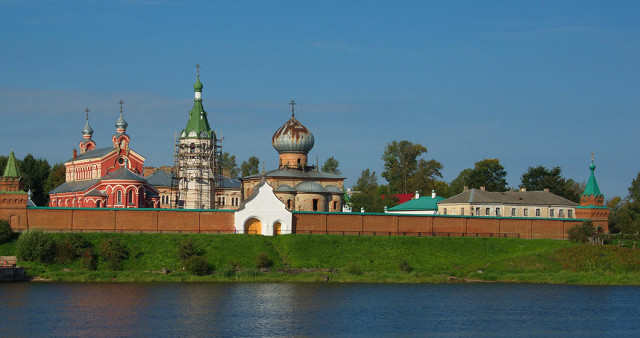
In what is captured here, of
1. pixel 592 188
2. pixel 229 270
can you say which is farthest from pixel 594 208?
pixel 229 270

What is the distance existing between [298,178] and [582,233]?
16.2 metres

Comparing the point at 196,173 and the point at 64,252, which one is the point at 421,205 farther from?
the point at 64,252

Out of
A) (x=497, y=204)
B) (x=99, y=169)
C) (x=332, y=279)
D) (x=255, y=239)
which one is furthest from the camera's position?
(x=99, y=169)

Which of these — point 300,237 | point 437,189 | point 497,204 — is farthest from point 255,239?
point 437,189

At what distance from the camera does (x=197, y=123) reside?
66.3 meters

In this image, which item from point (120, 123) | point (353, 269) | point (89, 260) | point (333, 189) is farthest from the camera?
point (120, 123)

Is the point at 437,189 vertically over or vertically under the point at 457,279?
over

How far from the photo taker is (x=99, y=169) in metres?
68.6

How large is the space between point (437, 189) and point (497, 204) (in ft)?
62.3

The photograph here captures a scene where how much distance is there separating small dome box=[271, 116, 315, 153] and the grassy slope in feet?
37.9

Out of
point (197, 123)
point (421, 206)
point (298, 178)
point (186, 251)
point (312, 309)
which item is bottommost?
point (312, 309)

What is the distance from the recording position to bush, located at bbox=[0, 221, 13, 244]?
4384 cm

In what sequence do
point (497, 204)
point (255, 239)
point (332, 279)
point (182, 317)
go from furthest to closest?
point (497, 204), point (255, 239), point (332, 279), point (182, 317)

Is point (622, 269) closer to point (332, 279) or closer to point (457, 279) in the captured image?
point (457, 279)
